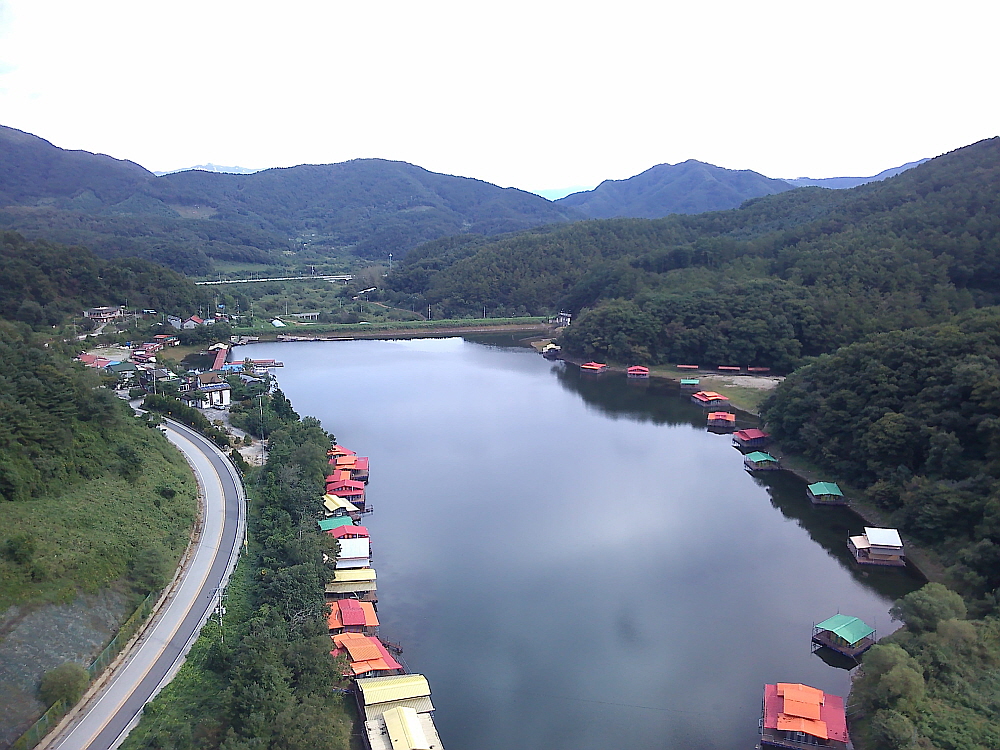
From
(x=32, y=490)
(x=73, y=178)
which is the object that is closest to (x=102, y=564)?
(x=32, y=490)

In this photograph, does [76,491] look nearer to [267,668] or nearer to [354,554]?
[354,554]

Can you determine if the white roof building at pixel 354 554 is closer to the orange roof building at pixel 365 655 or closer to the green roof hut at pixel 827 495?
the orange roof building at pixel 365 655

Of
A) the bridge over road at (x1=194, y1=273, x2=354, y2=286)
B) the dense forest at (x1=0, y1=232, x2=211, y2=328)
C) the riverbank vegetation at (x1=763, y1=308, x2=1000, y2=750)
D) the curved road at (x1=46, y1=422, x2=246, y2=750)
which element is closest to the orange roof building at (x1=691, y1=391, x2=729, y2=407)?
the riverbank vegetation at (x1=763, y1=308, x2=1000, y2=750)

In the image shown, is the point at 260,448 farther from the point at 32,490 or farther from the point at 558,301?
the point at 558,301

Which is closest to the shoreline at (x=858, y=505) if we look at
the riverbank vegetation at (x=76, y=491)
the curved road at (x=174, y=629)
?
the curved road at (x=174, y=629)

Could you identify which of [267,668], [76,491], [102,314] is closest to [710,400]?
[76,491]

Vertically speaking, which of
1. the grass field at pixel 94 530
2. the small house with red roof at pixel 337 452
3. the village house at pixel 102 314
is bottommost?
the small house with red roof at pixel 337 452
